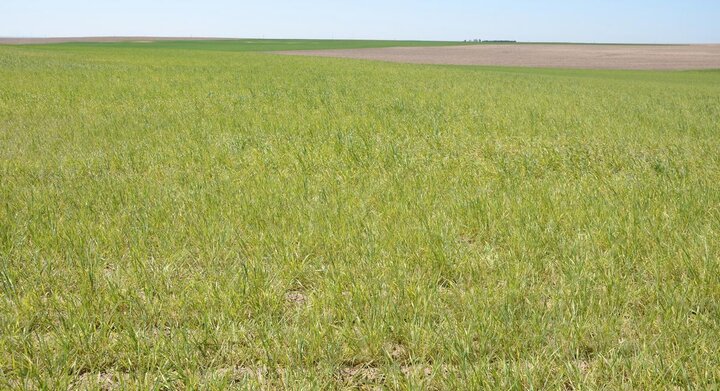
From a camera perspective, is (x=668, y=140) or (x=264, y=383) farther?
(x=668, y=140)

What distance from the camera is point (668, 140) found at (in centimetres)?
870

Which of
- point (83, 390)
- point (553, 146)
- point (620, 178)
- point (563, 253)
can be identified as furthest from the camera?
point (553, 146)

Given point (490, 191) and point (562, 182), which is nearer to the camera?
point (490, 191)

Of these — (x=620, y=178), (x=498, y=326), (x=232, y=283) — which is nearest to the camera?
(x=498, y=326)

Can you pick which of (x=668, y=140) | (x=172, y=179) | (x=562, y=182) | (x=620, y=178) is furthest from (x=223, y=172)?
(x=668, y=140)

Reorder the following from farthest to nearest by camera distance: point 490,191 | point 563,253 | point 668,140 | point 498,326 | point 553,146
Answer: point 668,140 < point 553,146 < point 490,191 < point 563,253 < point 498,326

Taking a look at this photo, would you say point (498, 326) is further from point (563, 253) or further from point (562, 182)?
point (562, 182)

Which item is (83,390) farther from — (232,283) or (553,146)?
(553,146)

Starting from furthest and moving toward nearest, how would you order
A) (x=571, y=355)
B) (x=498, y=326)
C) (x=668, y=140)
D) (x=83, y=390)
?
(x=668, y=140) < (x=498, y=326) < (x=571, y=355) < (x=83, y=390)

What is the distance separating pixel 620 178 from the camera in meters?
5.77

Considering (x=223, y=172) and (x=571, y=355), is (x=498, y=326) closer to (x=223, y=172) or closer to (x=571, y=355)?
(x=571, y=355)

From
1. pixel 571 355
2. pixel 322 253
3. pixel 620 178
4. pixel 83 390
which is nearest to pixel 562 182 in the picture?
pixel 620 178

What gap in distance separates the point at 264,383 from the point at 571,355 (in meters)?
1.43

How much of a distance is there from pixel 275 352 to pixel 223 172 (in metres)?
3.91
